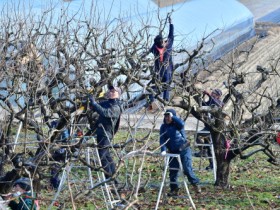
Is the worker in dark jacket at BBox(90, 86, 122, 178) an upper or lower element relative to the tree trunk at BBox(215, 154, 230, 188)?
upper

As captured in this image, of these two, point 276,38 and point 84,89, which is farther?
point 276,38

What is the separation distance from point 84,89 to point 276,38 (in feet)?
103

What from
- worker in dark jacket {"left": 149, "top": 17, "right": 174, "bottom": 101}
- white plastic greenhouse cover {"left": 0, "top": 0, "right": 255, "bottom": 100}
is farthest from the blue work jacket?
white plastic greenhouse cover {"left": 0, "top": 0, "right": 255, "bottom": 100}

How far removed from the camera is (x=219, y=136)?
17688 millimetres

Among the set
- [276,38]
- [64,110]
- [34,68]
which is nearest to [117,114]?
[64,110]

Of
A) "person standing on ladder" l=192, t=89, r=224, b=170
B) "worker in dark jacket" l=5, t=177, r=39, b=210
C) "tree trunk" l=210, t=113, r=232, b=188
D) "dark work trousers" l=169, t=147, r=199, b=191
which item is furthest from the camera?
"person standing on ladder" l=192, t=89, r=224, b=170

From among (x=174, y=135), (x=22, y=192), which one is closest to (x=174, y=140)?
(x=174, y=135)

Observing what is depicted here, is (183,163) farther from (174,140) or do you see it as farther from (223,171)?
(223,171)

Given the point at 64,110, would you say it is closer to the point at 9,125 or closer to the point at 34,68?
the point at 34,68

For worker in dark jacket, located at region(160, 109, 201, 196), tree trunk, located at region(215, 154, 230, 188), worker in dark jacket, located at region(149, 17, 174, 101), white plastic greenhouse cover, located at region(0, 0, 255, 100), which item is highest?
white plastic greenhouse cover, located at region(0, 0, 255, 100)

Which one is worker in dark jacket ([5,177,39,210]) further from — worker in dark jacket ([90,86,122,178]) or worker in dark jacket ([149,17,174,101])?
worker in dark jacket ([149,17,174,101])

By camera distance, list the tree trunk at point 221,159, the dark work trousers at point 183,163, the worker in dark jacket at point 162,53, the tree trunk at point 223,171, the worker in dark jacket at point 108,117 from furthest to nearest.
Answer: the worker in dark jacket at point 162,53 < the tree trunk at point 223,171 < the tree trunk at point 221,159 < the dark work trousers at point 183,163 < the worker in dark jacket at point 108,117

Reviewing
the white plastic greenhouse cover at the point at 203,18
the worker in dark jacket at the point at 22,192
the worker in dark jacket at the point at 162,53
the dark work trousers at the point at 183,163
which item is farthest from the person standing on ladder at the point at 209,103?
the white plastic greenhouse cover at the point at 203,18

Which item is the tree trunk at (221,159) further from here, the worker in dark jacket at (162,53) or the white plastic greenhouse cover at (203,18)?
the white plastic greenhouse cover at (203,18)
